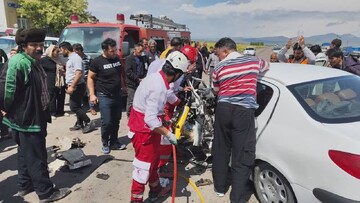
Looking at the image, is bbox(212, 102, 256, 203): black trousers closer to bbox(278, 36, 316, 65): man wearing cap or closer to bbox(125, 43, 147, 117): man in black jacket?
bbox(278, 36, 316, 65): man wearing cap

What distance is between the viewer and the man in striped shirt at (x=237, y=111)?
3201 millimetres

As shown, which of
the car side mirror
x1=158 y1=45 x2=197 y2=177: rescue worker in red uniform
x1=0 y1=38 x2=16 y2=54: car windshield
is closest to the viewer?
x1=158 y1=45 x2=197 y2=177: rescue worker in red uniform

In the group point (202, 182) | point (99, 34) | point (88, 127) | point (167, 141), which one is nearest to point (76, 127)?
point (88, 127)

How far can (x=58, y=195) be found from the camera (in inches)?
141

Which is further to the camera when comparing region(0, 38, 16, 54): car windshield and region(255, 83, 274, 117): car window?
region(0, 38, 16, 54): car windshield

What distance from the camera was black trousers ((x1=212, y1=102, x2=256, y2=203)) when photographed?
126 inches

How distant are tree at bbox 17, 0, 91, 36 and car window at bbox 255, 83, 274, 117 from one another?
2881 centimetres

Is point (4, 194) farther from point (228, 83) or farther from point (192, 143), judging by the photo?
point (228, 83)

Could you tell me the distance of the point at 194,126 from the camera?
4242mm

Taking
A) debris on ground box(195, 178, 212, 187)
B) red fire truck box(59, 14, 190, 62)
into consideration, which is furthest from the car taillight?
red fire truck box(59, 14, 190, 62)

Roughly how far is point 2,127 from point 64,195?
289 cm

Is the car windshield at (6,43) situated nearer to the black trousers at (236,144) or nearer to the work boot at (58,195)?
the work boot at (58,195)

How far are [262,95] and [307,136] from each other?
806 millimetres

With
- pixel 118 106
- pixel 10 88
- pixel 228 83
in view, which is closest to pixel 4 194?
pixel 10 88
